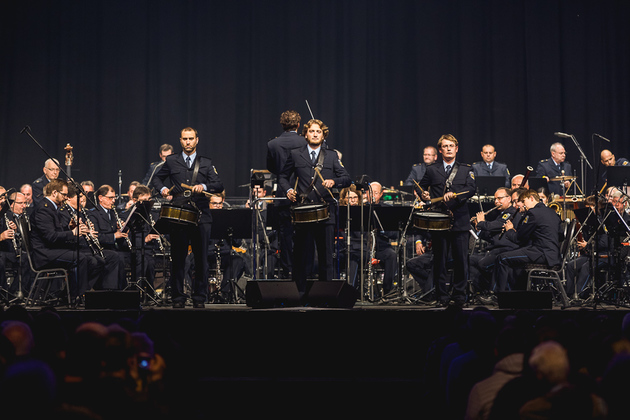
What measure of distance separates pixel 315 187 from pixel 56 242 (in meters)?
3.80

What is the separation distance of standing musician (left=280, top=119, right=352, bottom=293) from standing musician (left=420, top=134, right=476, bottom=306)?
4.03ft

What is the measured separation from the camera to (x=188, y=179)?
28.8ft

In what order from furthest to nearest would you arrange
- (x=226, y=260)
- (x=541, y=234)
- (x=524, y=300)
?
(x=226, y=260) → (x=541, y=234) → (x=524, y=300)

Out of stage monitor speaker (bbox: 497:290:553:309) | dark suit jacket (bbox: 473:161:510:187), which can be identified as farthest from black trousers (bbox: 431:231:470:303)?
dark suit jacket (bbox: 473:161:510:187)

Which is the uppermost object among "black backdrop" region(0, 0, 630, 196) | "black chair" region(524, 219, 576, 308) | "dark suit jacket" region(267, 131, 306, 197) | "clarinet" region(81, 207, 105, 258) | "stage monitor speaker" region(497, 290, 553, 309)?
"black backdrop" region(0, 0, 630, 196)

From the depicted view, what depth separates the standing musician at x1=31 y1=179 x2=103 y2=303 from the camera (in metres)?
9.67

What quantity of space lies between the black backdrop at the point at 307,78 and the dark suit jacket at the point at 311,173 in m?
8.57

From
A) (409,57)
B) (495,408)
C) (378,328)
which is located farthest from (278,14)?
(495,408)

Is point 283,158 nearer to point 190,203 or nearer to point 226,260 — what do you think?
point 190,203

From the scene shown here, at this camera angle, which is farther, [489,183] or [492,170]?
[492,170]

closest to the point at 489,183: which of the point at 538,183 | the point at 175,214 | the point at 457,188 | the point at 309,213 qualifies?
the point at 538,183

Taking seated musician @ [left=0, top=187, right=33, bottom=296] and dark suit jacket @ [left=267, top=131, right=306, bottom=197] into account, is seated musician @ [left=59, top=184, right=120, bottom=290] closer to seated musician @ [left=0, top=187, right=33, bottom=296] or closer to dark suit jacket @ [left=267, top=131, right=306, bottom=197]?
seated musician @ [left=0, top=187, right=33, bottom=296]

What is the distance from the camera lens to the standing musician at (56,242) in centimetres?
967

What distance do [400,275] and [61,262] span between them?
449cm
